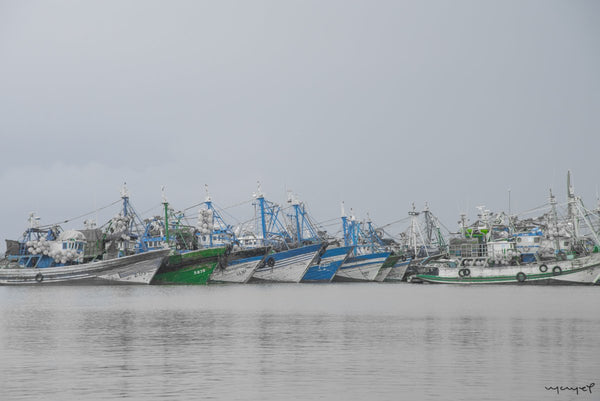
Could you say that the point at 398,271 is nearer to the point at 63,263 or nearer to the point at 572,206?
the point at 572,206

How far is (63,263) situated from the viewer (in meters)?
88.0

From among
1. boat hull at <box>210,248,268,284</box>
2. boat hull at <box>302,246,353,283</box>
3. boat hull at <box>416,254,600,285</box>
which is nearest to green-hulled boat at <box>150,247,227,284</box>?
boat hull at <box>210,248,268,284</box>

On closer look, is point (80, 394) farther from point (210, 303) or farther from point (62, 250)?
point (62, 250)

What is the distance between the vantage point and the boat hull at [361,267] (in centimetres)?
11362

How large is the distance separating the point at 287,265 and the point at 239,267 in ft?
→ 20.4

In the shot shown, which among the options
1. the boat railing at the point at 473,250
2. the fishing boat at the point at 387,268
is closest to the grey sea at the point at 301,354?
the boat railing at the point at 473,250

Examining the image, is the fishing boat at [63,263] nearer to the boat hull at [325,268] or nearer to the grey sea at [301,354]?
the boat hull at [325,268]

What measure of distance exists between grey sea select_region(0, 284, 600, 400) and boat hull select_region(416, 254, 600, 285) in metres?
41.4

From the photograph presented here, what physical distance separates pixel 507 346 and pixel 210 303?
3090 centimetres

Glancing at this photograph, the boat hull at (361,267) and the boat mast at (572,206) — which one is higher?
the boat mast at (572,206)

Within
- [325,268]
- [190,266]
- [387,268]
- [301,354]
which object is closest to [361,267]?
[325,268]

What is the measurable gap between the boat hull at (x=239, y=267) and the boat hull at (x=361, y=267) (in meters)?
21.8

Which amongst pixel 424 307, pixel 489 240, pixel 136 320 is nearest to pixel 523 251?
pixel 489 240

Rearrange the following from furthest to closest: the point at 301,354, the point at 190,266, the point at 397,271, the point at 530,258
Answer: the point at 397,271
the point at 530,258
the point at 190,266
the point at 301,354
